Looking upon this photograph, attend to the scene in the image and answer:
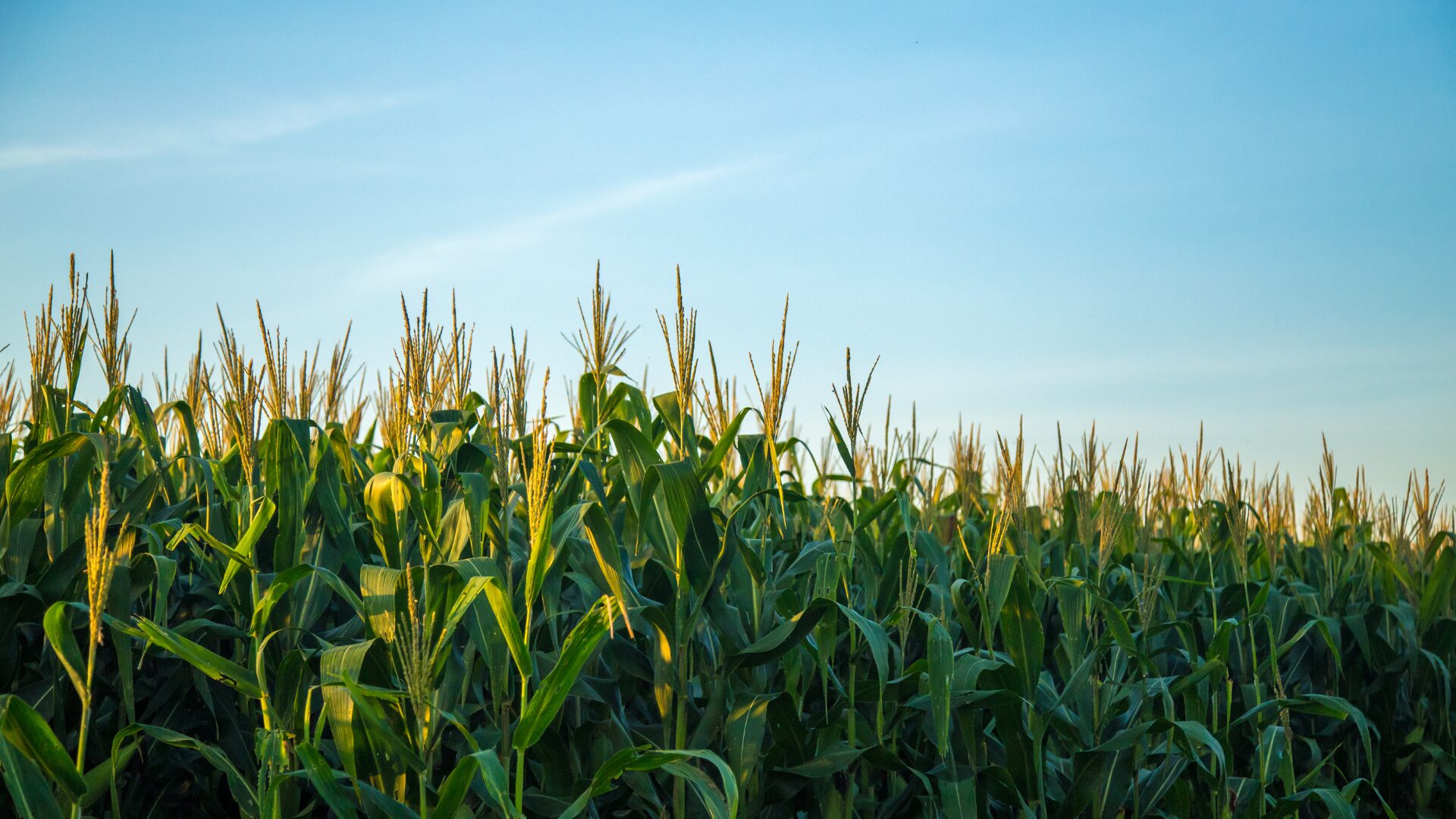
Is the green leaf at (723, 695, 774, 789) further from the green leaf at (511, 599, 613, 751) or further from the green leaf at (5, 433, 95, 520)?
the green leaf at (5, 433, 95, 520)

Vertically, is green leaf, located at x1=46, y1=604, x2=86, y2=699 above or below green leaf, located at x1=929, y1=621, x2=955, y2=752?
above

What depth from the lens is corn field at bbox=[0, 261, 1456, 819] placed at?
102 inches

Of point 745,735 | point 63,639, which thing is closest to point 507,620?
point 745,735

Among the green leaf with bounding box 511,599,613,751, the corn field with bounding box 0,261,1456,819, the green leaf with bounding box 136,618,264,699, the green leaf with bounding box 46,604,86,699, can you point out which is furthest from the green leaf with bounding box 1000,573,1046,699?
the green leaf with bounding box 46,604,86,699

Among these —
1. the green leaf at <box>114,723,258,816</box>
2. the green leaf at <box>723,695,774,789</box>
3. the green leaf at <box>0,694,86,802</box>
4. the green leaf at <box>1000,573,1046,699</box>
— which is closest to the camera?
the green leaf at <box>0,694,86,802</box>

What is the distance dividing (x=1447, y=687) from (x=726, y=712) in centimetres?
385

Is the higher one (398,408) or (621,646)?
(398,408)

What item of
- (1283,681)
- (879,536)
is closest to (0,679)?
(879,536)

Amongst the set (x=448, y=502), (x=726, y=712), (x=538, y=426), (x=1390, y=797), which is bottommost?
(x=1390, y=797)

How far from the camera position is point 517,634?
8.00 ft

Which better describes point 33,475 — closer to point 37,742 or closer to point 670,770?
point 37,742

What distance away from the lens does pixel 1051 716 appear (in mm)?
3559

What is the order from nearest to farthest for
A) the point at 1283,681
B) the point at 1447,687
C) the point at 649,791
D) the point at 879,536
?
1. the point at 649,791
2. the point at 879,536
3. the point at 1447,687
4. the point at 1283,681

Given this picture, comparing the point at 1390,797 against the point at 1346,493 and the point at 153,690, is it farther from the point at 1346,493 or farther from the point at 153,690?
the point at 153,690
